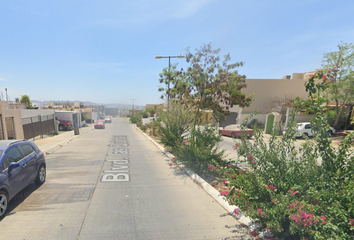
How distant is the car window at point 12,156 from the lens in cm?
405

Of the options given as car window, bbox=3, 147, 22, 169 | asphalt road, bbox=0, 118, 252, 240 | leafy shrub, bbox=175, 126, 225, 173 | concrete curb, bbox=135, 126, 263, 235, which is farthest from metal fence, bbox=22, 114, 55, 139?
concrete curb, bbox=135, 126, 263, 235

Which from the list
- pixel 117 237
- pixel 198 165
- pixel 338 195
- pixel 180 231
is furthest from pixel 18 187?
pixel 338 195

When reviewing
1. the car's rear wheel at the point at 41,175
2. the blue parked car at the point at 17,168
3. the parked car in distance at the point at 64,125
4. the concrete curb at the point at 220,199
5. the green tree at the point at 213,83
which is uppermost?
the green tree at the point at 213,83

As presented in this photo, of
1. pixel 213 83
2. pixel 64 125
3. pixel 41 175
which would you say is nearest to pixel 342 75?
pixel 213 83

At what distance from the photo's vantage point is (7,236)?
3170 millimetres

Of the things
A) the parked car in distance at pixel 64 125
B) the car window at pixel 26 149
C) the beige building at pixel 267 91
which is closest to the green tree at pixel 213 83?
the car window at pixel 26 149

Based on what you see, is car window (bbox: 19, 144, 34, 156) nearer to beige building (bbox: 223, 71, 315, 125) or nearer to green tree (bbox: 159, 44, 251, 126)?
green tree (bbox: 159, 44, 251, 126)

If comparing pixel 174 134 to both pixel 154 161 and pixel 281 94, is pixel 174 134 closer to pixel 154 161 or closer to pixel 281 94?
pixel 154 161

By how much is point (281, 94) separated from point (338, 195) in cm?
2703

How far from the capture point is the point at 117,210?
4.08 metres

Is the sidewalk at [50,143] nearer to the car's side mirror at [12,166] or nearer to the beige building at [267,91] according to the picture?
the car's side mirror at [12,166]

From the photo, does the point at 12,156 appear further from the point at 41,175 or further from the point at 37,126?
the point at 37,126

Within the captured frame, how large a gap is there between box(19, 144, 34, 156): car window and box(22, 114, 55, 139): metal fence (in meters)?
11.1

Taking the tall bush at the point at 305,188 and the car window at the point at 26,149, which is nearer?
the tall bush at the point at 305,188
